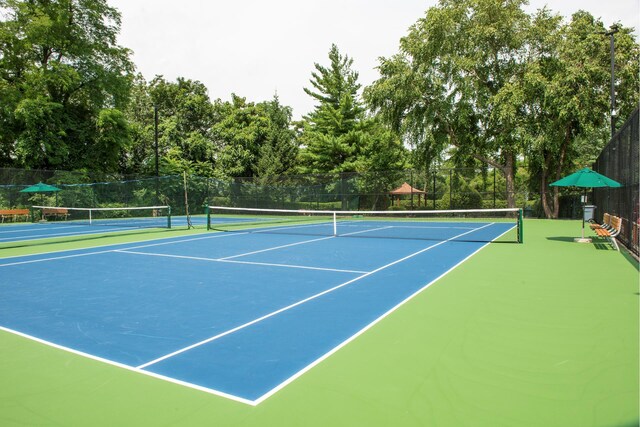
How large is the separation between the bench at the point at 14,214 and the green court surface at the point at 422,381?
2532 cm

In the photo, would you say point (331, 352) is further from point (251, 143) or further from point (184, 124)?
point (184, 124)

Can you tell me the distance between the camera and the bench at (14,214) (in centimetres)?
2511

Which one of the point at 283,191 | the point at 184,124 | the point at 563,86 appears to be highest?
the point at 184,124

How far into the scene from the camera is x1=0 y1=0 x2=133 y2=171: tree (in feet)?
98.2

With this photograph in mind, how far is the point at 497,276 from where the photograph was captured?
7.28 metres

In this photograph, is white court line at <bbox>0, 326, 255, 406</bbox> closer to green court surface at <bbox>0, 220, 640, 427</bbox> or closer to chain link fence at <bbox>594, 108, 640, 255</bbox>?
green court surface at <bbox>0, 220, 640, 427</bbox>

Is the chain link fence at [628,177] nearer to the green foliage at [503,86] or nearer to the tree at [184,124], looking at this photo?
the green foliage at [503,86]

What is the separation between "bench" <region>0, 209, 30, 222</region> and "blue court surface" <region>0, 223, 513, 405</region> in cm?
1845

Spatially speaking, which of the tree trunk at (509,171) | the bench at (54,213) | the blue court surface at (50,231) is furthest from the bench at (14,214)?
the tree trunk at (509,171)

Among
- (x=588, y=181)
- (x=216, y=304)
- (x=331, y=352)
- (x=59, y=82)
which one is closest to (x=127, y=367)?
(x=331, y=352)

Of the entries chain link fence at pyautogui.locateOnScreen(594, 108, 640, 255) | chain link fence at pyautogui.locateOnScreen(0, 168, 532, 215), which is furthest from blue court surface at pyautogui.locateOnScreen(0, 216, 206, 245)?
chain link fence at pyautogui.locateOnScreen(594, 108, 640, 255)

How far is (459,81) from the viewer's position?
2620 centimetres

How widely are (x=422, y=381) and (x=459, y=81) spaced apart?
84.9 ft

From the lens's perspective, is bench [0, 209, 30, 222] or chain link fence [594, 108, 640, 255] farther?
bench [0, 209, 30, 222]
